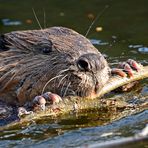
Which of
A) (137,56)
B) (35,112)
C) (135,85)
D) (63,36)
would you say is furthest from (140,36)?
(35,112)

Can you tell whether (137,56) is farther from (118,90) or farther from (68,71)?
(68,71)

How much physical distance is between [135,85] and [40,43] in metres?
1.21

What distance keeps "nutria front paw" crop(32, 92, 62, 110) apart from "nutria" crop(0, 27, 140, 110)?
181mm

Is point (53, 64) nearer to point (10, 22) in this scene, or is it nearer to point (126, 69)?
point (126, 69)

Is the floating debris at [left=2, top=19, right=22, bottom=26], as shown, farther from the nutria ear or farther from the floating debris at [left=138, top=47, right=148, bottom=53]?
the nutria ear

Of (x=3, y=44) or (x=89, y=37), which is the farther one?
(x=89, y=37)

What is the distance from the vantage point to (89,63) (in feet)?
19.2

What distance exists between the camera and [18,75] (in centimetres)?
627

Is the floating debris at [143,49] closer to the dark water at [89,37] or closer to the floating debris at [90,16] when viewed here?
the dark water at [89,37]

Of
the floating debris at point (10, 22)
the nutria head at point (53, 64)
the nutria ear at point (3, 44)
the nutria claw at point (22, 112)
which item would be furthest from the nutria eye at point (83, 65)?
the floating debris at point (10, 22)

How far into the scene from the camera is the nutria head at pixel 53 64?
5.96 meters

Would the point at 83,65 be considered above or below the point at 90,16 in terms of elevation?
below

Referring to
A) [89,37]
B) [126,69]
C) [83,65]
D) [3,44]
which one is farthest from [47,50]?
[89,37]

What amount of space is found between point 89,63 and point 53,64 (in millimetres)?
468
